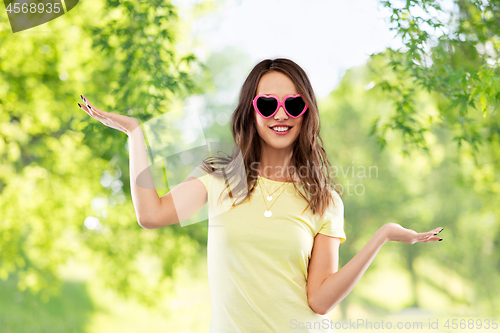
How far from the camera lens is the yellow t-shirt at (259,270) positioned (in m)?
1.38

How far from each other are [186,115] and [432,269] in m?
11.6

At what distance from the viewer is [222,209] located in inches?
57.1

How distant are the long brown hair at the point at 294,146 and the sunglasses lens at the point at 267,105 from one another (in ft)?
0.22

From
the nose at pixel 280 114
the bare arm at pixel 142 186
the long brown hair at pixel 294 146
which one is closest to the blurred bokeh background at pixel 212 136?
the long brown hair at pixel 294 146

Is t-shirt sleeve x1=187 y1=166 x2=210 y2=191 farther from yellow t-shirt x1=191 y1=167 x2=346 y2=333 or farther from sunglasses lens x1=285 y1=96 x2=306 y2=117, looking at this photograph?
sunglasses lens x1=285 y1=96 x2=306 y2=117

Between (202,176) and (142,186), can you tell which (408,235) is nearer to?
(202,176)

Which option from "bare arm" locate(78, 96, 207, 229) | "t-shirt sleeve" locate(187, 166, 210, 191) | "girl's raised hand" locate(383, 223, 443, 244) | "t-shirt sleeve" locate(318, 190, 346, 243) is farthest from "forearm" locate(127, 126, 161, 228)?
"girl's raised hand" locate(383, 223, 443, 244)

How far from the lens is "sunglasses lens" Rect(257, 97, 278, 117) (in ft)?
4.94

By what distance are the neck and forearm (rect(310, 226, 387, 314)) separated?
0.41 meters

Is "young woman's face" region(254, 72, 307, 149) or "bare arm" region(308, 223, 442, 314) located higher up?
"young woman's face" region(254, 72, 307, 149)

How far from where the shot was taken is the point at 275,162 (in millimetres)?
1633

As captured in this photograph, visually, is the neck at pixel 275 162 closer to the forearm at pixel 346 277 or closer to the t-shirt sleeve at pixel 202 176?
the t-shirt sleeve at pixel 202 176

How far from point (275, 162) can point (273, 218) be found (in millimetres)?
274

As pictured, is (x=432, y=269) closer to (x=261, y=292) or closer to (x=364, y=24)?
(x=364, y=24)
